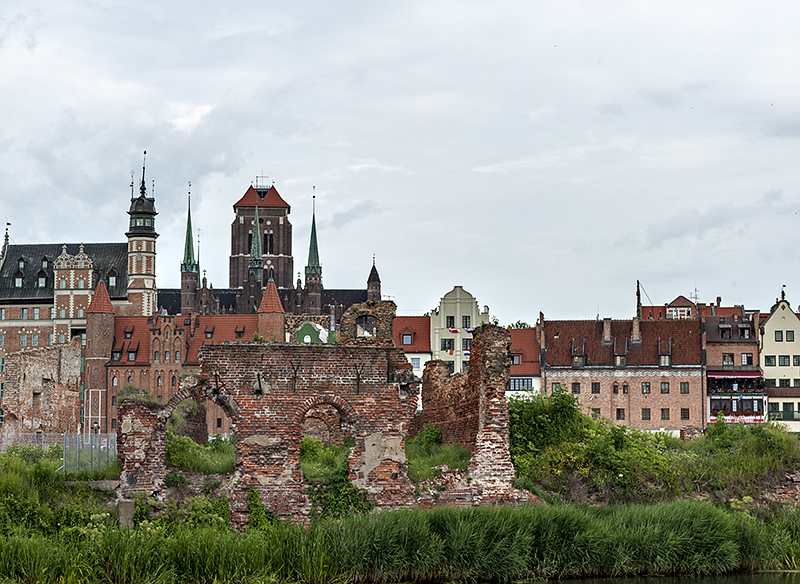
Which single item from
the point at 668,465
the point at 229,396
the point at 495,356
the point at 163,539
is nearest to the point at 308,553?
the point at 163,539

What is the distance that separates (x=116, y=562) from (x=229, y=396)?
536cm

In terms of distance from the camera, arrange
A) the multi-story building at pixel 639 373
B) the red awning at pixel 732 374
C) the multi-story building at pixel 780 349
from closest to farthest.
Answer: the multi-story building at pixel 639 373 → the red awning at pixel 732 374 → the multi-story building at pixel 780 349

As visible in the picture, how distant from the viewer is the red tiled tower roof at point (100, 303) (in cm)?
8969

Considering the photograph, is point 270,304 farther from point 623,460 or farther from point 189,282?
point 623,460

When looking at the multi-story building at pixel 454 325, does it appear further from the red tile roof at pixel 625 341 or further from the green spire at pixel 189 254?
the green spire at pixel 189 254

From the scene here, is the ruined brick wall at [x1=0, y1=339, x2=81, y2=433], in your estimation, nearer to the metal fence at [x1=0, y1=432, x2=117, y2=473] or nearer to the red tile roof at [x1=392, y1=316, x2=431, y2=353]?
the metal fence at [x1=0, y1=432, x2=117, y2=473]

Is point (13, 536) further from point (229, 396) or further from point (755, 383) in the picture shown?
point (755, 383)

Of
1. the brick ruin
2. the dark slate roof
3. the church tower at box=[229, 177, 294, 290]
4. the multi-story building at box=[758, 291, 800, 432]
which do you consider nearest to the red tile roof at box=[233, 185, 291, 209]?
the church tower at box=[229, 177, 294, 290]

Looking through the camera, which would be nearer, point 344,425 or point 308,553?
point 308,553

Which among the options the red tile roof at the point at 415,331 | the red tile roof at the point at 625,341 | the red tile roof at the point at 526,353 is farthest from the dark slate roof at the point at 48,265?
the red tile roof at the point at 625,341

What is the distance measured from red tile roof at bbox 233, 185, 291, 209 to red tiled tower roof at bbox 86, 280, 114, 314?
239ft

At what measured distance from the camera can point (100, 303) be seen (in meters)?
90.0

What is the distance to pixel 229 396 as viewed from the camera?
74.8ft

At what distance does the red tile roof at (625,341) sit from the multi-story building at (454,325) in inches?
217
